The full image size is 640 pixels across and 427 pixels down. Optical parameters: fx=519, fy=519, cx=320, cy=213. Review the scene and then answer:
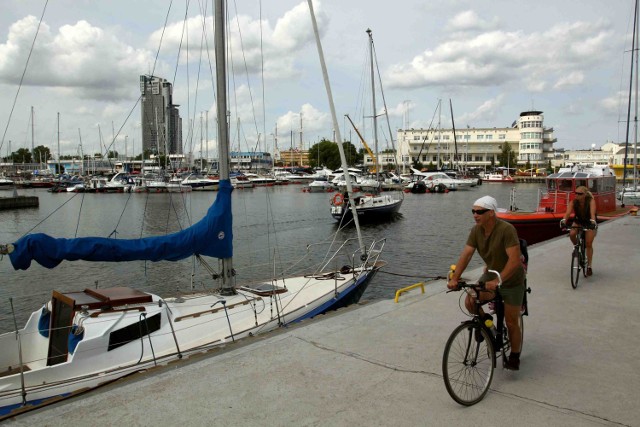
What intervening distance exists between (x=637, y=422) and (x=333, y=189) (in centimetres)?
7961

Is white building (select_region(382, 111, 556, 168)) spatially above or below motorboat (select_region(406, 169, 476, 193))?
above

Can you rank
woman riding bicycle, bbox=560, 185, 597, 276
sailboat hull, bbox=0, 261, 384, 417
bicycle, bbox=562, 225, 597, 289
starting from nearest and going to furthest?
1. sailboat hull, bbox=0, 261, 384, 417
2. bicycle, bbox=562, 225, 597, 289
3. woman riding bicycle, bbox=560, 185, 597, 276

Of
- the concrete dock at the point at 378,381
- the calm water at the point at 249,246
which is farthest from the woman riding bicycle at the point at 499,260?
the calm water at the point at 249,246

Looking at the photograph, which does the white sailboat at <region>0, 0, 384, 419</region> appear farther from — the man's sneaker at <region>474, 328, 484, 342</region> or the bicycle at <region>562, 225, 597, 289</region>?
the bicycle at <region>562, 225, 597, 289</region>

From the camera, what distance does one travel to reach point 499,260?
5.43 m

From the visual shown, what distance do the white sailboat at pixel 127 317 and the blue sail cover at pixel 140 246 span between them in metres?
0.02

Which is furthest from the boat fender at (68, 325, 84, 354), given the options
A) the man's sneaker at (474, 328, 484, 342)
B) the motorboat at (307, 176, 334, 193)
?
the motorboat at (307, 176, 334, 193)

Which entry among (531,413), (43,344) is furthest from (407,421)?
(43,344)

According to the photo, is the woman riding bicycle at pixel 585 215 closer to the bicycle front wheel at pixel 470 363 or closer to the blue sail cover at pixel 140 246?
the bicycle front wheel at pixel 470 363

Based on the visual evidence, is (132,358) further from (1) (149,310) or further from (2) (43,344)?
(2) (43,344)

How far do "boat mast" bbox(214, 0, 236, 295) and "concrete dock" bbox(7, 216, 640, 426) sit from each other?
9.18 feet

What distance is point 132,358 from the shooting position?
25.9ft

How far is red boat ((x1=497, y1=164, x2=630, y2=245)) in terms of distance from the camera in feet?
74.7

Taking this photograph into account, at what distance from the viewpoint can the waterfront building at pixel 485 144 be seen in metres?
146
